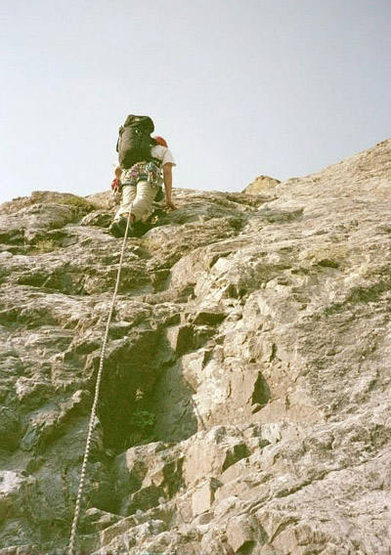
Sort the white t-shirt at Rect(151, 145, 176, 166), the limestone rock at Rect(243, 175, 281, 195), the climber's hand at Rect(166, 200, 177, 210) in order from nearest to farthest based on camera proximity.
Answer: the climber's hand at Rect(166, 200, 177, 210)
the white t-shirt at Rect(151, 145, 176, 166)
the limestone rock at Rect(243, 175, 281, 195)

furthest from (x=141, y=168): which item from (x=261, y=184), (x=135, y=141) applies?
(x=261, y=184)

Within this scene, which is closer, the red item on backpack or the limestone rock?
the red item on backpack

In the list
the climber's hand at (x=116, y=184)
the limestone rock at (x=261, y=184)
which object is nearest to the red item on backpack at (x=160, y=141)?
the climber's hand at (x=116, y=184)

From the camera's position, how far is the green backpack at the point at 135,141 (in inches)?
417

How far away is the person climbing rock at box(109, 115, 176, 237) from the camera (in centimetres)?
964

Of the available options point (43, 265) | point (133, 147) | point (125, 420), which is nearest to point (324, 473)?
point (125, 420)

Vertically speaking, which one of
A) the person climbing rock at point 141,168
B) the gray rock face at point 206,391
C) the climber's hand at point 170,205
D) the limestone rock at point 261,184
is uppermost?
the limestone rock at point 261,184

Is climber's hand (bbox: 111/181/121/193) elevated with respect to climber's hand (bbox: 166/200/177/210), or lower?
elevated

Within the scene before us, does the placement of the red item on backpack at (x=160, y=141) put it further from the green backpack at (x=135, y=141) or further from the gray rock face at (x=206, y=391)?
the gray rock face at (x=206, y=391)

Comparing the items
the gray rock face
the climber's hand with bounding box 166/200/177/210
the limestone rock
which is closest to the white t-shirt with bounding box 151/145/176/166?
the climber's hand with bounding box 166/200/177/210

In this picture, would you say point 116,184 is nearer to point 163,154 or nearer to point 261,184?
point 163,154

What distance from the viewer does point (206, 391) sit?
533 centimetres

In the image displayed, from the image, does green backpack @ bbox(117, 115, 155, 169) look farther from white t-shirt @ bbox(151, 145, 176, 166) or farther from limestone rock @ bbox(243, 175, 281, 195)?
limestone rock @ bbox(243, 175, 281, 195)

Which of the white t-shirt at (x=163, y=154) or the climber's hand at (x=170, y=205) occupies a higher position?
the white t-shirt at (x=163, y=154)
